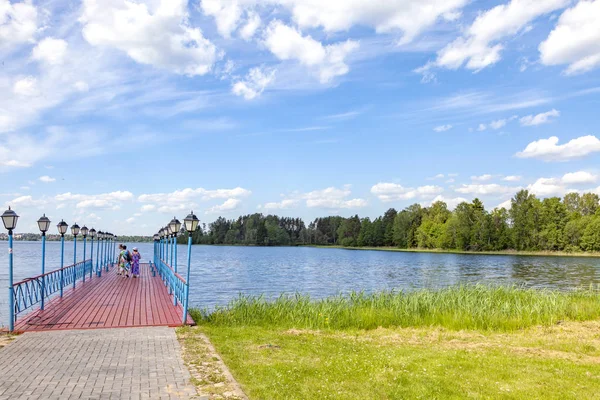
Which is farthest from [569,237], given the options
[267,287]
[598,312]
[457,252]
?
[598,312]

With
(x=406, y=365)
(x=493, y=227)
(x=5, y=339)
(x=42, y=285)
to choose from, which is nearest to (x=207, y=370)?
(x=406, y=365)

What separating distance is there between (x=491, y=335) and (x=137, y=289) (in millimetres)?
14414

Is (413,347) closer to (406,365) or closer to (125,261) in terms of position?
(406,365)

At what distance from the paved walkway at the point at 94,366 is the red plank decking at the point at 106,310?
3.50 ft

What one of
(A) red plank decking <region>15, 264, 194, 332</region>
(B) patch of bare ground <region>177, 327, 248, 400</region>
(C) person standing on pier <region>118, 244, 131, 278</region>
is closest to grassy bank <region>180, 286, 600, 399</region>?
(B) patch of bare ground <region>177, 327, 248, 400</region>

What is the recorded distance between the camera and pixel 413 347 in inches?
414

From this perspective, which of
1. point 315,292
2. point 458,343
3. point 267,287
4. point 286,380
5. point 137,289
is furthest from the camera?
point 267,287

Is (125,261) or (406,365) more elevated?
(125,261)

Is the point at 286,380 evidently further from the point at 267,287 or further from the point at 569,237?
the point at 569,237

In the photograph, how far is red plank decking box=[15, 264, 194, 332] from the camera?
12.1 m

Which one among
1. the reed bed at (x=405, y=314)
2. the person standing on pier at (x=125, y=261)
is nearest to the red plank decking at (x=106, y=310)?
the reed bed at (x=405, y=314)

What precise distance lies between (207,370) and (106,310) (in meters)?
7.73

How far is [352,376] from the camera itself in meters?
7.84

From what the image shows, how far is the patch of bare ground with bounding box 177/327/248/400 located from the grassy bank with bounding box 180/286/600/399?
0.65ft
